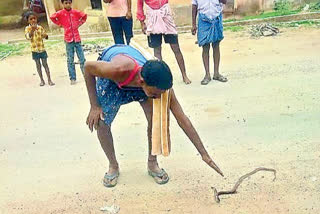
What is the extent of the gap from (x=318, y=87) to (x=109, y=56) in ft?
9.97

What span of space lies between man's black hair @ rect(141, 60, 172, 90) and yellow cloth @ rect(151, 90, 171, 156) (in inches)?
6.8

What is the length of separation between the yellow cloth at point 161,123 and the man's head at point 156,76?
0.16 meters

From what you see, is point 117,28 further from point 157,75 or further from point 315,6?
point 315,6

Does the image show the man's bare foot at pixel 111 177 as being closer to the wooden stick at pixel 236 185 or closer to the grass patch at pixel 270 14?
the wooden stick at pixel 236 185

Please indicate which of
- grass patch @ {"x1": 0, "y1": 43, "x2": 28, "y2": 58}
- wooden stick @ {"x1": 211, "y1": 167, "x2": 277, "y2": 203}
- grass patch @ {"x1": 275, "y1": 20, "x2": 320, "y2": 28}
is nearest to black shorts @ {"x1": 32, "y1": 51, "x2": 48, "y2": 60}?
grass patch @ {"x1": 0, "y1": 43, "x2": 28, "y2": 58}

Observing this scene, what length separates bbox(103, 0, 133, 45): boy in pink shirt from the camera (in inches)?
260

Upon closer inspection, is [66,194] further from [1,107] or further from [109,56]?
[1,107]

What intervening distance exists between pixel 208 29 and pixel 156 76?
3.03 m

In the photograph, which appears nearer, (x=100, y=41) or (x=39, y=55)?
(x=39, y=55)

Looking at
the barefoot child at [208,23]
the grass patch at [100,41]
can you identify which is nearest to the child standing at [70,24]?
the barefoot child at [208,23]

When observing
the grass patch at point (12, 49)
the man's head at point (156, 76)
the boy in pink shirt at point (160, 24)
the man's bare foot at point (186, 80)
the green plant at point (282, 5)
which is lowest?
the grass patch at point (12, 49)

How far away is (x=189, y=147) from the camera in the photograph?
4.29 metres

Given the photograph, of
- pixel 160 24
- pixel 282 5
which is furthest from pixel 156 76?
pixel 282 5

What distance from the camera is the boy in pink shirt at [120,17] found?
661cm
